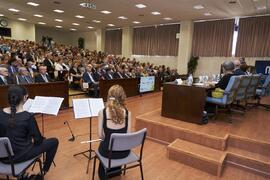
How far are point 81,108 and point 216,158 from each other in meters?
1.99

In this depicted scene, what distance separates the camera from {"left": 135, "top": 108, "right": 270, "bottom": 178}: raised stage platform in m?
2.91

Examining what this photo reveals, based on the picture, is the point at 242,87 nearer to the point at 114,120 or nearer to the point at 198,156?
the point at 198,156

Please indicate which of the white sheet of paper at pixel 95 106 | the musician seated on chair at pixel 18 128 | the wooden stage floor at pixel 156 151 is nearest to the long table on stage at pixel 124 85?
the wooden stage floor at pixel 156 151

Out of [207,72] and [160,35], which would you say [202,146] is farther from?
[160,35]

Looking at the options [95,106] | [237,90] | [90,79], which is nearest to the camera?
[95,106]

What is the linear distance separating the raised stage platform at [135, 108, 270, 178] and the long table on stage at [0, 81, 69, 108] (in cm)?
232

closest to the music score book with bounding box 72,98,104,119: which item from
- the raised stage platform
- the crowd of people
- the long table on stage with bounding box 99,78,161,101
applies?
the raised stage platform

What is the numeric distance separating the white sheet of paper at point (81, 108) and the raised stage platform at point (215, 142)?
4.58ft

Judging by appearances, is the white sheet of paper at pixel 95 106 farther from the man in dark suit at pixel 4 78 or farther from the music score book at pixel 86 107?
the man in dark suit at pixel 4 78

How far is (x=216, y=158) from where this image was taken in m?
2.88

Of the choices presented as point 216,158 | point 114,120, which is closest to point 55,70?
point 114,120

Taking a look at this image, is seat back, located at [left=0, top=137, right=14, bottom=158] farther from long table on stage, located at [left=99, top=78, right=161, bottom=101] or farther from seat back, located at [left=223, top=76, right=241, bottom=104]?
long table on stage, located at [left=99, top=78, right=161, bottom=101]

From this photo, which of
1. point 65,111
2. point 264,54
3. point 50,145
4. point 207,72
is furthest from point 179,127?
point 207,72

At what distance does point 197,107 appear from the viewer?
3764 mm
